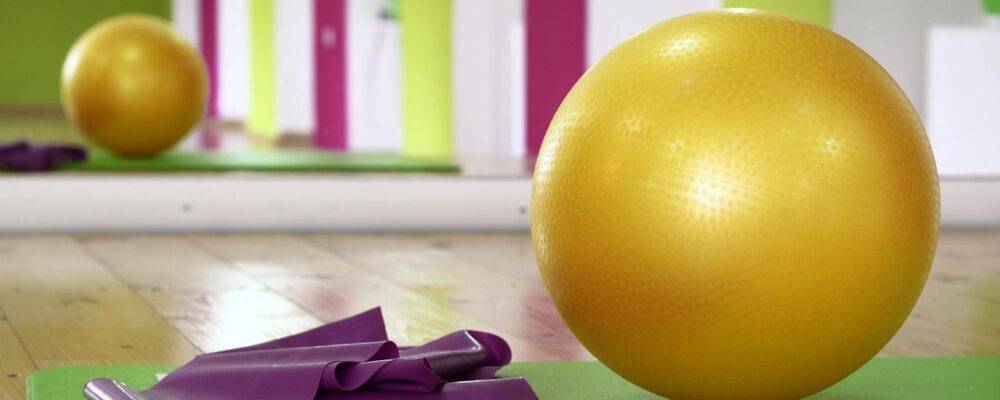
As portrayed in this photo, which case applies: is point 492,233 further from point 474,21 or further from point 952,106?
point 474,21

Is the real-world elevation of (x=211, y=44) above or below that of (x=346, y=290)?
below

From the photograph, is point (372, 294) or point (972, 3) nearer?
point (372, 294)

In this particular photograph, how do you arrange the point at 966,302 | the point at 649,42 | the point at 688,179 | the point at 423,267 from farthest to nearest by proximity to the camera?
the point at 423,267 < the point at 966,302 < the point at 649,42 < the point at 688,179

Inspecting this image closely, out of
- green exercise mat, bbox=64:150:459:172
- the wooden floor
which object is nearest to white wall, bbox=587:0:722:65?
green exercise mat, bbox=64:150:459:172

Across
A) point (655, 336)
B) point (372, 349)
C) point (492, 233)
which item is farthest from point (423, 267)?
point (655, 336)

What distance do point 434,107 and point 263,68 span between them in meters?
4.75

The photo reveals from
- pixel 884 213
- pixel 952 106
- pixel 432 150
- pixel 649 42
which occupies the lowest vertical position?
pixel 432 150

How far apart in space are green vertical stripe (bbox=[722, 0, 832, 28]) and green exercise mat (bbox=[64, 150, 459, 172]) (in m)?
1.15

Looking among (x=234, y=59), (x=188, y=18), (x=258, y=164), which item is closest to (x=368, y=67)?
(x=258, y=164)

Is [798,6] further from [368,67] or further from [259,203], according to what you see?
[368,67]

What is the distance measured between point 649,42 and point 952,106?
308 cm

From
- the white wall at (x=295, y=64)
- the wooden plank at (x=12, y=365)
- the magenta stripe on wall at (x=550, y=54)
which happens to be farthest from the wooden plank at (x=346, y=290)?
the white wall at (x=295, y=64)

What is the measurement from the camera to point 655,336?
165 cm

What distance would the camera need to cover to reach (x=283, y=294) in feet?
9.93
